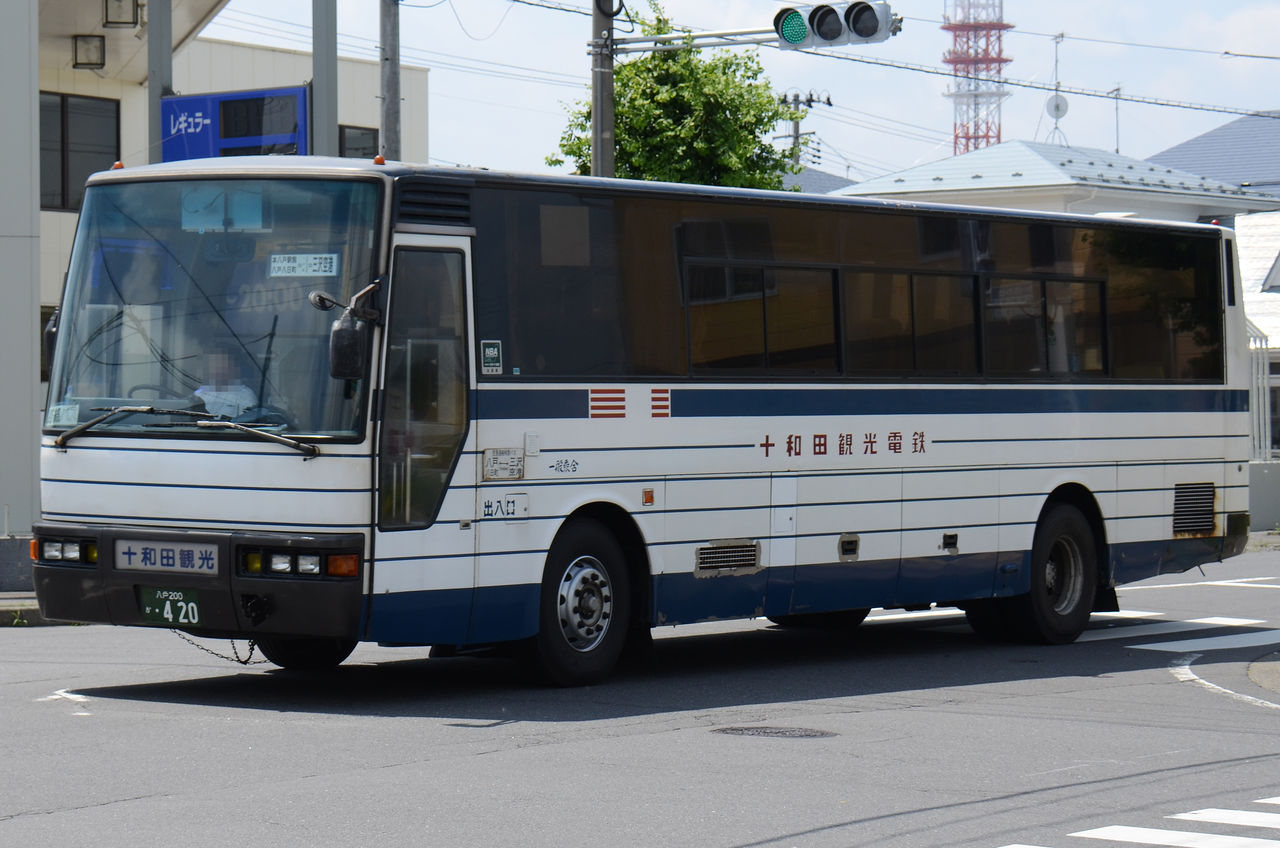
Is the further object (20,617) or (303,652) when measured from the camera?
(20,617)

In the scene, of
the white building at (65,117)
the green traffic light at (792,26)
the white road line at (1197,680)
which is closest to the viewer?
the white road line at (1197,680)

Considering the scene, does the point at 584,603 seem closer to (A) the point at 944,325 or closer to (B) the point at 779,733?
(B) the point at 779,733

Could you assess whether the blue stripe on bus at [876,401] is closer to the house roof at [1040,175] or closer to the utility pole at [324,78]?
the utility pole at [324,78]

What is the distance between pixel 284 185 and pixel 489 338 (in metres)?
1.46

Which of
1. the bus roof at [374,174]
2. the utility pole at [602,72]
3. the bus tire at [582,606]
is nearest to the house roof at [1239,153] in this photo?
the utility pole at [602,72]

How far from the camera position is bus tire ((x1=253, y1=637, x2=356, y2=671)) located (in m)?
12.7

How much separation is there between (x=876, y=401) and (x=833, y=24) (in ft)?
20.7

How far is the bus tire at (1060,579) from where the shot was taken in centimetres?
1545

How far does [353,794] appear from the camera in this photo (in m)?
8.34

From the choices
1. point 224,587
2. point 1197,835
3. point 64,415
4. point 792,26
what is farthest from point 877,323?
point 1197,835

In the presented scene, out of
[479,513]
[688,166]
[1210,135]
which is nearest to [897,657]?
[479,513]

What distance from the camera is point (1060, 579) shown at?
15.9 meters

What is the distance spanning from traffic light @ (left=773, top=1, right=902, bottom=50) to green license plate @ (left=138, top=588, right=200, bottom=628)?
33.7 ft

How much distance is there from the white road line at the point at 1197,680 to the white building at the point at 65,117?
418 inches
